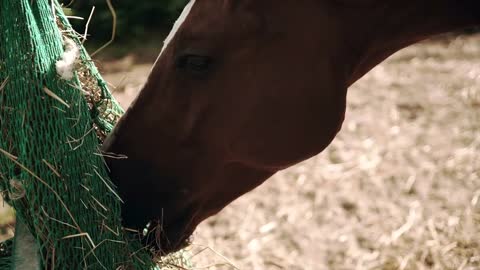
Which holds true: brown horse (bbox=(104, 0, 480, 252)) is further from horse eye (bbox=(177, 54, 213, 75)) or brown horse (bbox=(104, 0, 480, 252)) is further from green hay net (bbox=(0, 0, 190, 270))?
green hay net (bbox=(0, 0, 190, 270))

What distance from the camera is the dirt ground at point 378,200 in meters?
3.02

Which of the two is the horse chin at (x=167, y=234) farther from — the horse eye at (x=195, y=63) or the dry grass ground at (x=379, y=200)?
the dry grass ground at (x=379, y=200)

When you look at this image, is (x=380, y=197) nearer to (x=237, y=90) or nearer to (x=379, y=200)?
(x=379, y=200)

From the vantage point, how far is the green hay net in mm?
1705

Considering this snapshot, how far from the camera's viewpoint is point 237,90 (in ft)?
6.12

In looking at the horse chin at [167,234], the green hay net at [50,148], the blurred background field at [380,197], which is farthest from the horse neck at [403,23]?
the blurred background field at [380,197]

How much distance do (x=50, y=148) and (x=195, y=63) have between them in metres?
0.40

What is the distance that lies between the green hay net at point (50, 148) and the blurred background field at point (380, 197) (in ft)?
2.25

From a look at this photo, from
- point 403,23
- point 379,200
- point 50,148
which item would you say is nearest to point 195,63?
point 50,148

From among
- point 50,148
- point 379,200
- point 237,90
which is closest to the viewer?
point 50,148

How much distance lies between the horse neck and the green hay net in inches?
27.3

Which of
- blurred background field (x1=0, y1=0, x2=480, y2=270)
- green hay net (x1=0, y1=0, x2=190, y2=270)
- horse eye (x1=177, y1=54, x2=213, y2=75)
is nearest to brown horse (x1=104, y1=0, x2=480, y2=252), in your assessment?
horse eye (x1=177, y1=54, x2=213, y2=75)

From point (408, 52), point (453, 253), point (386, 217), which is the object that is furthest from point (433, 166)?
point (408, 52)

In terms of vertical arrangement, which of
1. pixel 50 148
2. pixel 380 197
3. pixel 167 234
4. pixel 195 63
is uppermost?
pixel 195 63
